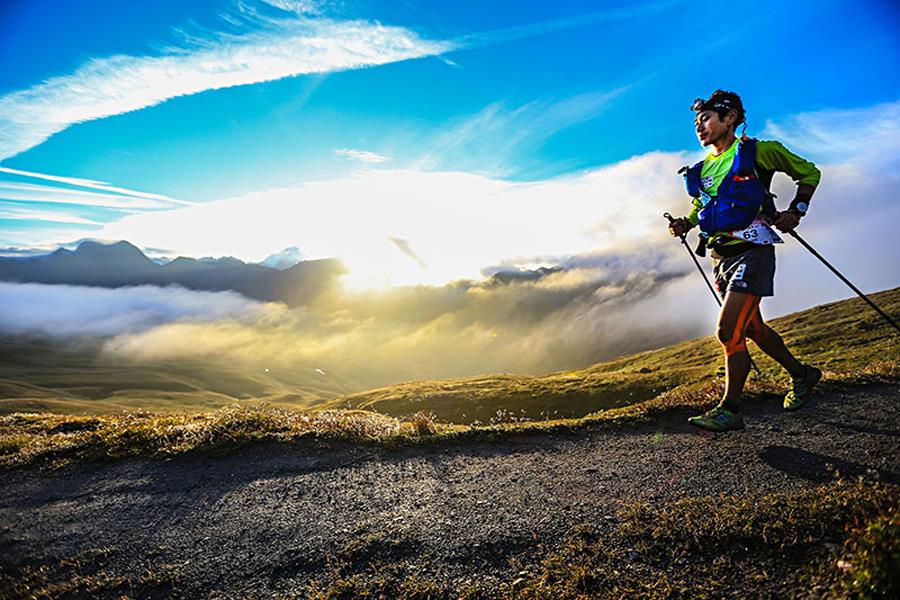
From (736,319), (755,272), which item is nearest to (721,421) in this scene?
(736,319)

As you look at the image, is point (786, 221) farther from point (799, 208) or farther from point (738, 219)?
point (738, 219)

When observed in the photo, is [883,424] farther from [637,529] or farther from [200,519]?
[200,519]

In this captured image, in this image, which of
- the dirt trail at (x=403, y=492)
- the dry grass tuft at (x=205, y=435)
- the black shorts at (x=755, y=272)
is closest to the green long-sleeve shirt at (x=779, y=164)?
the black shorts at (x=755, y=272)

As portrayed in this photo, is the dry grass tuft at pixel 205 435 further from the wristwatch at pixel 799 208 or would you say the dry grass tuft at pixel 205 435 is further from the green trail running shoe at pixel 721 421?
the wristwatch at pixel 799 208

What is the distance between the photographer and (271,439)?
8.48 meters

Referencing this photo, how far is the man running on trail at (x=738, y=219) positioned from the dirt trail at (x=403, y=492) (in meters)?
1.11

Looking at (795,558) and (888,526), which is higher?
(888,526)

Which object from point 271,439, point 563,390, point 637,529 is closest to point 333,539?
point 637,529

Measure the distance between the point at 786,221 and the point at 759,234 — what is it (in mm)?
368

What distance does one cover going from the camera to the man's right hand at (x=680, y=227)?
837 centimetres

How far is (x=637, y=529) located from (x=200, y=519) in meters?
5.24

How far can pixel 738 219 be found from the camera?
6973 millimetres

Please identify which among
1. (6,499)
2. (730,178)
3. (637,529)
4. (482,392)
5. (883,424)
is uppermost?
(730,178)

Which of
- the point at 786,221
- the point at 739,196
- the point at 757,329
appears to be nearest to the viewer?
the point at 786,221
